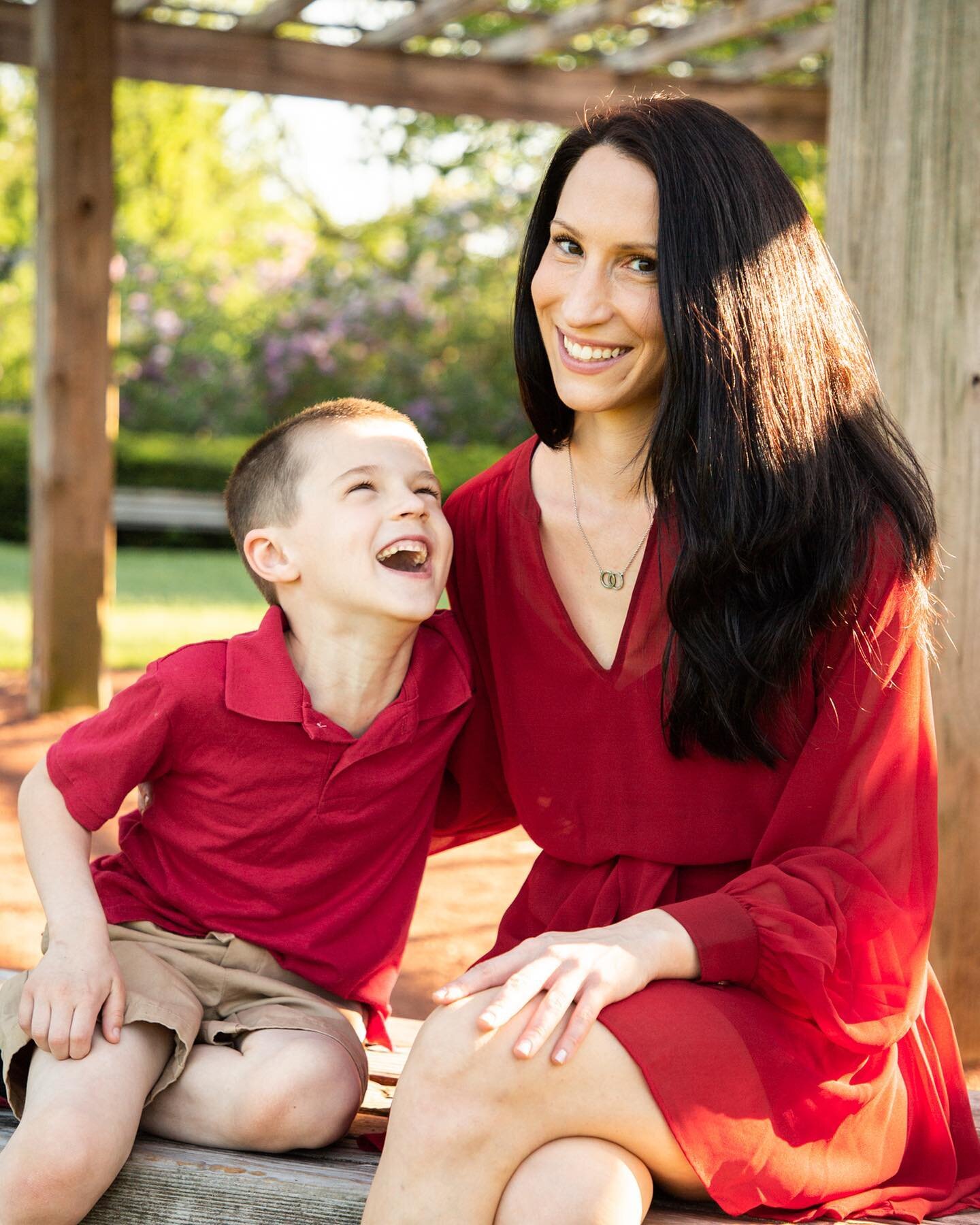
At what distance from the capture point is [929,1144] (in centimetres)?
183

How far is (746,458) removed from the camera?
188cm

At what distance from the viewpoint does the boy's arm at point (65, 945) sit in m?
1.76

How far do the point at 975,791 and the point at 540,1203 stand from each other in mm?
1421

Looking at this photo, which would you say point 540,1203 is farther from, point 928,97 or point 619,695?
point 928,97

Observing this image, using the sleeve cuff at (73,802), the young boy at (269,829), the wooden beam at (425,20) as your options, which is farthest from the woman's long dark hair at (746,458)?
the wooden beam at (425,20)

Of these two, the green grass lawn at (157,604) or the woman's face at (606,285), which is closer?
the woman's face at (606,285)

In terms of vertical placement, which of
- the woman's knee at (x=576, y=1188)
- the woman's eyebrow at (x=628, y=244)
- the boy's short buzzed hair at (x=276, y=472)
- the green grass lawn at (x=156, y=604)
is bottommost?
the green grass lawn at (x=156, y=604)

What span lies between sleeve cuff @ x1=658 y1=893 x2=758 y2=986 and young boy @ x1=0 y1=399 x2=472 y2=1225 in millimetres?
508

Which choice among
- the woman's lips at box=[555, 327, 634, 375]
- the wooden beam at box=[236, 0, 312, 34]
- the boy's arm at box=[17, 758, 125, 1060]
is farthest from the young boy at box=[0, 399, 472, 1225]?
the wooden beam at box=[236, 0, 312, 34]

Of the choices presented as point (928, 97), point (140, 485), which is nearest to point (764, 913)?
point (928, 97)

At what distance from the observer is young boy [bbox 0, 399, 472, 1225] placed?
1.81 metres

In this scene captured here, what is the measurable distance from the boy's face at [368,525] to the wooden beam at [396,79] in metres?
4.71

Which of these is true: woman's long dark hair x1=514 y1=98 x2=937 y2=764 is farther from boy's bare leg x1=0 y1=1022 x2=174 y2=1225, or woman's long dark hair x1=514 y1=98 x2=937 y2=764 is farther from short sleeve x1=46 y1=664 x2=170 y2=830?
Result: boy's bare leg x1=0 y1=1022 x2=174 y2=1225

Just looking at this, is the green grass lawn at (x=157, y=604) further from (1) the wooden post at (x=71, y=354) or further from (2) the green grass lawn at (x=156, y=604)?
(1) the wooden post at (x=71, y=354)
